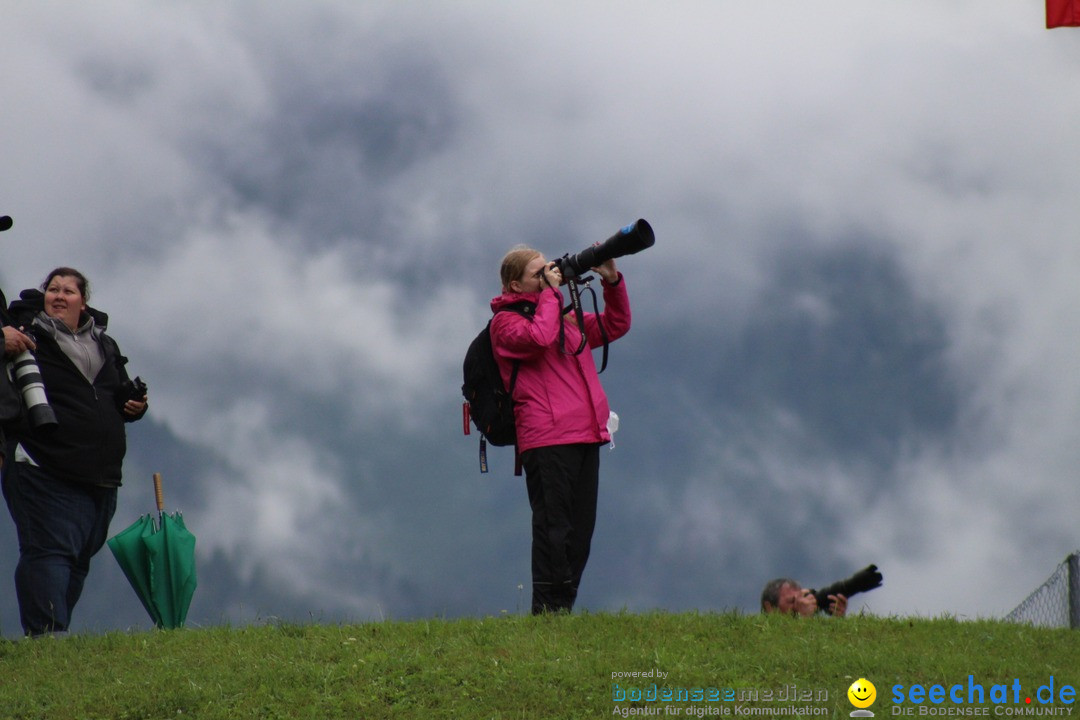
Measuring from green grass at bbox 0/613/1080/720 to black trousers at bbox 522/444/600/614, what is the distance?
0.82 ft

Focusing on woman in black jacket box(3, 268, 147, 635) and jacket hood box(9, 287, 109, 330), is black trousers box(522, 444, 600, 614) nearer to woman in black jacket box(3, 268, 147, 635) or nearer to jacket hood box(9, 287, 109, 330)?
woman in black jacket box(3, 268, 147, 635)

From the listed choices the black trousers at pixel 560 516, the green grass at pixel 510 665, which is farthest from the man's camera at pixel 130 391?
the black trousers at pixel 560 516

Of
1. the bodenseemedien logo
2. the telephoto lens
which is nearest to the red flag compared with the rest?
the bodenseemedien logo

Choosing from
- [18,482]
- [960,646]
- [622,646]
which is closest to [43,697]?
[18,482]

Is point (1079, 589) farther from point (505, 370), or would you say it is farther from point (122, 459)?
point (122, 459)

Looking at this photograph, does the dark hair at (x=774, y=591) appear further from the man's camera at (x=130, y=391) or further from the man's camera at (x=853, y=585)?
the man's camera at (x=130, y=391)

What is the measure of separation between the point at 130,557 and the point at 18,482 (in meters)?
1.07

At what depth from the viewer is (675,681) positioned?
6.21 metres

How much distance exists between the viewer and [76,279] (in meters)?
8.23

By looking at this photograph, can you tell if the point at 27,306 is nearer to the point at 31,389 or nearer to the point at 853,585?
the point at 31,389

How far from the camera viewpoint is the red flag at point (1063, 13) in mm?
12719

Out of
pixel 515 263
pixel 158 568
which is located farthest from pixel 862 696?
pixel 158 568

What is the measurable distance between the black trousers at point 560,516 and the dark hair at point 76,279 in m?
3.11

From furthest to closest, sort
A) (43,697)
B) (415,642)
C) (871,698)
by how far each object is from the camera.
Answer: (415,642) < (43,697) < (871,698)
